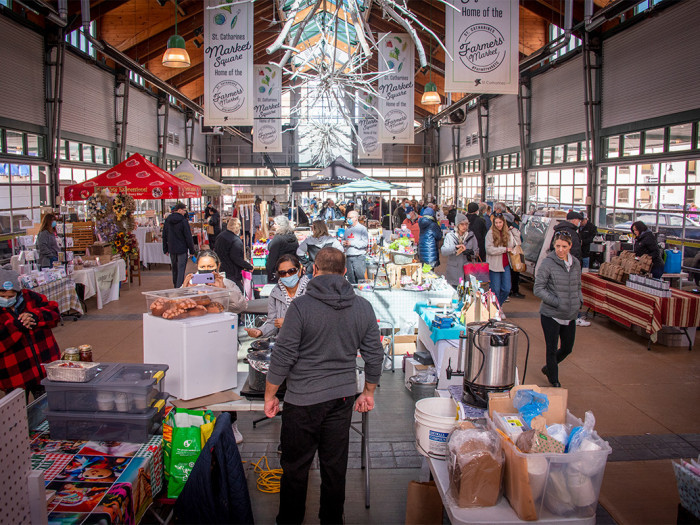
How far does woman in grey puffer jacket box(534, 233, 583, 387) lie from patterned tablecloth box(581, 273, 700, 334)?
8.01ft

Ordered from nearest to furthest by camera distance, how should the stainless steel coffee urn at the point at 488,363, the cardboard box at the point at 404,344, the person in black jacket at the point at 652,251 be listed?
1. the stainless steel coffee urn at the point at 488,363
2. the cardboard box at the point at 404,344
3. the person in black jacket at the point at 652,251

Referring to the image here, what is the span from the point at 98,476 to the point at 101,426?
39cm

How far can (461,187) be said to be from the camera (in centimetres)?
2805

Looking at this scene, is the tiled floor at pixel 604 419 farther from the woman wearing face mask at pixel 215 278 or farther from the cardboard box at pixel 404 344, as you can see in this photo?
the woman wearing face mask at pixel 215 278

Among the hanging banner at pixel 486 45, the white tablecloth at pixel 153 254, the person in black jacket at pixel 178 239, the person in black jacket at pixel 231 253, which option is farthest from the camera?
the white tablecloth at pixel 153 254

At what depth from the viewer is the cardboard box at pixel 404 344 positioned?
6688mm

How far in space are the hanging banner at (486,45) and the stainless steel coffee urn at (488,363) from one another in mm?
4814

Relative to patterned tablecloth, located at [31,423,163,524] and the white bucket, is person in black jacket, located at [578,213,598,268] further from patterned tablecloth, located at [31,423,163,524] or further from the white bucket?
patterned tablecloth, located at [31,423,163,524]

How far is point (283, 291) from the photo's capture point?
429 centimetres

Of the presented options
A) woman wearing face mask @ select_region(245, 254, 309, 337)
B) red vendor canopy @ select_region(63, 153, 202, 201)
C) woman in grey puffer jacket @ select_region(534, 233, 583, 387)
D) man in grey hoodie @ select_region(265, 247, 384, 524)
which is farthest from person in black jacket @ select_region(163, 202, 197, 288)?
man in grey hoodie @ select_region(265, 247, 384, 524)

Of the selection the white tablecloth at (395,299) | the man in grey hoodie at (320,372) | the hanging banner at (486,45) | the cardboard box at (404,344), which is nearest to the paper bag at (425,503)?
the man in grey hoodie at (320,372)

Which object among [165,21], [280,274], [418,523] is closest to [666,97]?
[280,274]

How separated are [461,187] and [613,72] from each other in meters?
15.1

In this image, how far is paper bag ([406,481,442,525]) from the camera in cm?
295
